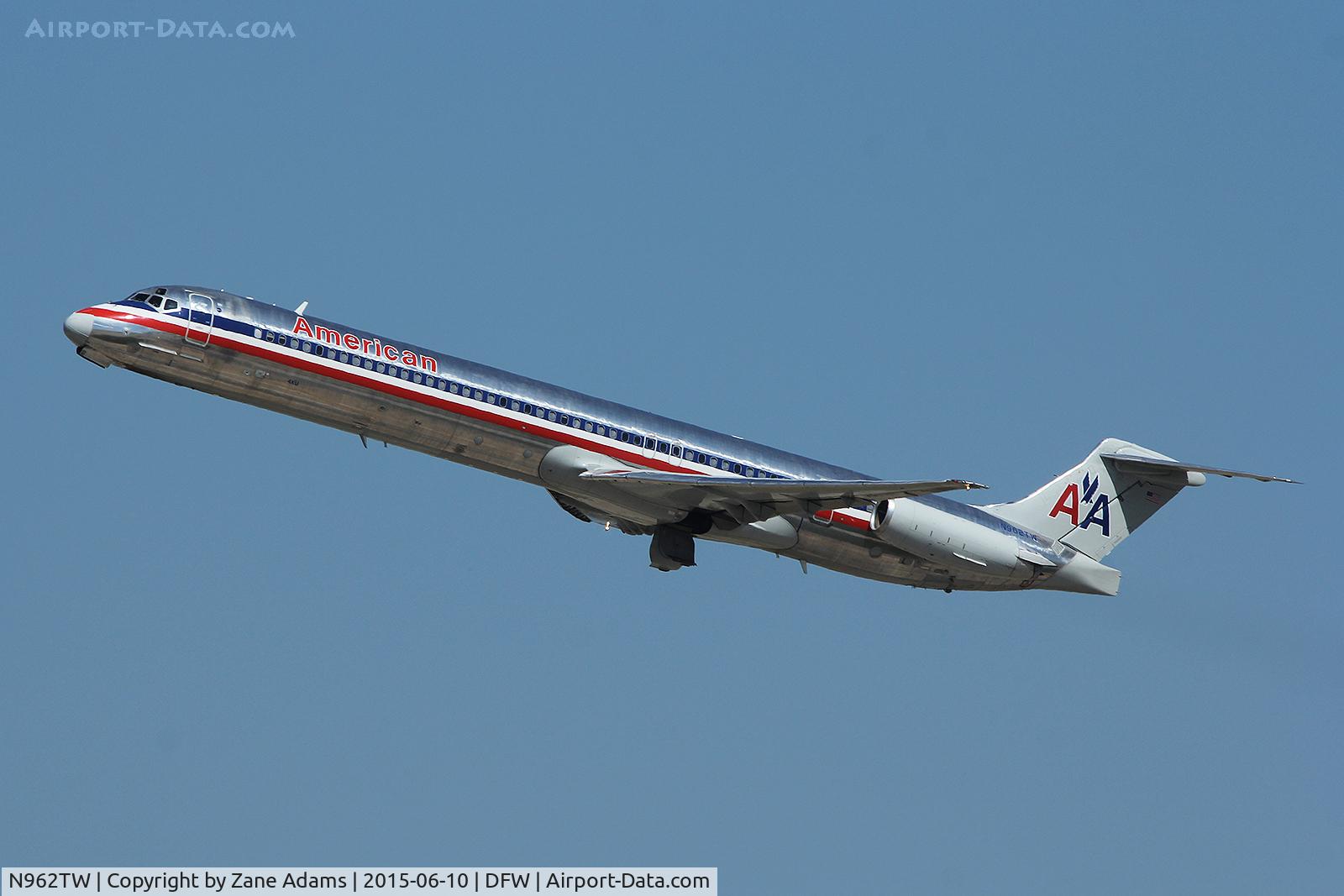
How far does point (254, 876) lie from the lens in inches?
1470

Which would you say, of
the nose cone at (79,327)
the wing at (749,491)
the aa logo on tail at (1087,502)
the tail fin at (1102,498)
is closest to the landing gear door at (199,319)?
the nose cone at (79,327)

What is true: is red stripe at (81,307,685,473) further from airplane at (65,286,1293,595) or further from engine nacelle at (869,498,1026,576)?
engine nacelle at (869,498,1026,576)

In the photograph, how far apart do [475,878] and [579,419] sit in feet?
36.1

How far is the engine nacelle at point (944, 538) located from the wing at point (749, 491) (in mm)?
2227

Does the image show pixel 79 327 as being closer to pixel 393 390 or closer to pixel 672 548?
pixel 393 390

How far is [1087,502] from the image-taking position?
52.2m

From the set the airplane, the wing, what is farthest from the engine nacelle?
the wing

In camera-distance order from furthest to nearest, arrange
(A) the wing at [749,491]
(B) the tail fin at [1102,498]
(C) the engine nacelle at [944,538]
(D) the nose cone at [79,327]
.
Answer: (B) the tail fin at [1102,498] < (C) the engine nacelle at [944,538] < (A) the wing at [749,491] < (D) the nose cone at [79,327]

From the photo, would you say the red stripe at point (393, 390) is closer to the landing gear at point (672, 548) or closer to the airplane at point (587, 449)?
the airplane at point (587, 449)

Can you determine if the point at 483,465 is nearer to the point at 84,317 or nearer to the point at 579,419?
the point at 579,419

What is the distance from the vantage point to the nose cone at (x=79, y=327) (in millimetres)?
40344

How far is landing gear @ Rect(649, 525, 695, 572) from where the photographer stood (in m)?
45.7

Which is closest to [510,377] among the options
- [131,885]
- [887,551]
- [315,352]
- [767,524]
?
[315,352]

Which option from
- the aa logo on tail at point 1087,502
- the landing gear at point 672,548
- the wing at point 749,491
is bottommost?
the landing gear at point 672,548
